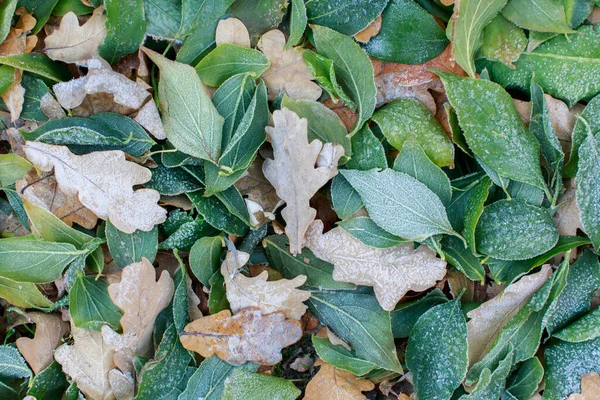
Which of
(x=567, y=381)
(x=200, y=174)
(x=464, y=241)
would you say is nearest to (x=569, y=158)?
(x=464, y=241)

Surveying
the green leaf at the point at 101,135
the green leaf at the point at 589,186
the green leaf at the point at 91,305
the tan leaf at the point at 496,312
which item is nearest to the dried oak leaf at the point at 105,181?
the green leaf at the point at 101,135

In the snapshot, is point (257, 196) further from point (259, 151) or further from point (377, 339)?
point (377, 339)

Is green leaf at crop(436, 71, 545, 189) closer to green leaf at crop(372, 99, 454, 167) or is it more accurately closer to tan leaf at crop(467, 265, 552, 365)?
green leaf at crop(372, 99, 454, 167)

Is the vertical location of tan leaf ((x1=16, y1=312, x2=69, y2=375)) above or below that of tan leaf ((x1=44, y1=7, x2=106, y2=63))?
below

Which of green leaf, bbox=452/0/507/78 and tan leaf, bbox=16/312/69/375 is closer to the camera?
green leaf, bbox=452/0/507/78

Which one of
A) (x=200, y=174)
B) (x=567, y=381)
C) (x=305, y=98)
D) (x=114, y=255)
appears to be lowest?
(x=567, y=381)

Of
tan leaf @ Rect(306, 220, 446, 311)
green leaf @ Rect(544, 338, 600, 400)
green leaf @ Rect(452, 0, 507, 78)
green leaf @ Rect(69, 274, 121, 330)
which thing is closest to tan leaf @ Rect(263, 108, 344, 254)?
tan leaf @ Rect(306, 220, 446, 311)
